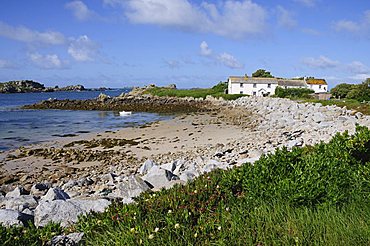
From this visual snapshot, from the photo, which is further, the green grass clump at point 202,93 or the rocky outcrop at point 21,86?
the rocky outcrop at point 21,86

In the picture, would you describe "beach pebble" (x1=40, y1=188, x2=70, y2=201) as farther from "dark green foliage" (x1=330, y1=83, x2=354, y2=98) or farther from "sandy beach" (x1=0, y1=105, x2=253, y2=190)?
"dark green foliage" (x1=330, y1=83, x2=354, y2=98)

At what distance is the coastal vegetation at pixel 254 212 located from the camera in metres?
3.81

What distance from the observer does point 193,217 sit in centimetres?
450

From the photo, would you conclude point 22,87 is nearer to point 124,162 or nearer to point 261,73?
point 261,73

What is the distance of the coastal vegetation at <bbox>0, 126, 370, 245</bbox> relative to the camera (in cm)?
381

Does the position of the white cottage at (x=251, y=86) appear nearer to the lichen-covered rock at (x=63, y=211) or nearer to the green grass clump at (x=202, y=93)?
the green grass clump at (x=202, y=93)

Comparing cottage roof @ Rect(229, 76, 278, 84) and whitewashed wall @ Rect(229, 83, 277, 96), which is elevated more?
cottage roof @ Rect(229, 76, 278, 84)

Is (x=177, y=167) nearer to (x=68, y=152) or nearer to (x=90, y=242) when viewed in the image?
(x=90, y=242)

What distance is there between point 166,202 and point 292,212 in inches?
69.7

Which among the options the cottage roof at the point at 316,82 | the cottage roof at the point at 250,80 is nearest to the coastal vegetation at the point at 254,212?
the cottage roof at the point at 250,80

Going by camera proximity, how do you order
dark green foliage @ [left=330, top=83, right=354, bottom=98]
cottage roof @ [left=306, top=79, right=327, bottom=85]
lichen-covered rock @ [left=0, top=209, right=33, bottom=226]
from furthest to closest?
1. cottage roof @ [left=306, top=79, right=327, bottom=85]
2. dark green foliage @ [left=330, top=83, right=354, bottom=98]
3. lichen-covered rock @ [left=0, top=209, right=33, bottom=226]

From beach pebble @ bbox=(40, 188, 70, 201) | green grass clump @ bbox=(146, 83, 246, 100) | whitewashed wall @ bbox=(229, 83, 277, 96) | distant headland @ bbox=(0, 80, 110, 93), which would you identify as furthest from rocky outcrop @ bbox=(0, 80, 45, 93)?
beach pebble @ bbox=(40, 188, 70, 201)

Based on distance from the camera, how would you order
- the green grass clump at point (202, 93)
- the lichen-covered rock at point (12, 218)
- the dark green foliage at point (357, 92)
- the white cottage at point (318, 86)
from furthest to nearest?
1. the white cottage at point (318, 86)
2. the green grass clump at point (202, 93)
3. the dark green foliage at point (357, 92)
4. the lichen-covered rock at point (12, 218)

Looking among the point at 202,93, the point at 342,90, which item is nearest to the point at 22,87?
the point at 202,93
